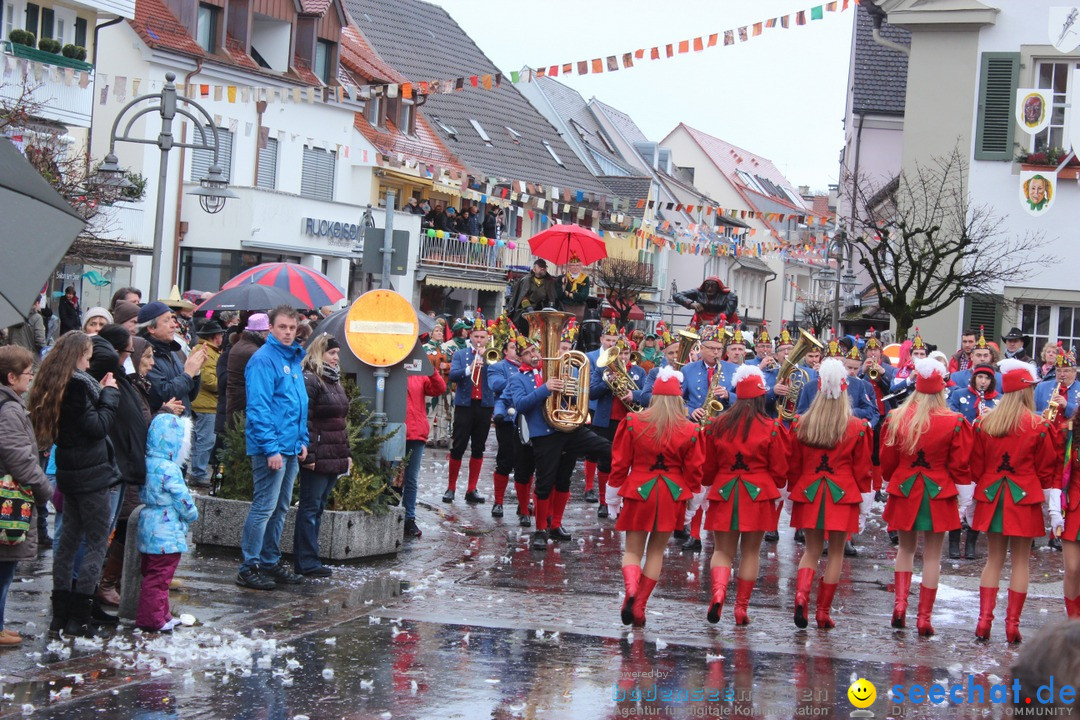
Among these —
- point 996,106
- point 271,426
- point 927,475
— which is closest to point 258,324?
point 271,426

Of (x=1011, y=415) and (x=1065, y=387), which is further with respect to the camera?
(x=1065, y=387)

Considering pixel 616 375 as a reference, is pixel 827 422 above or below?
below

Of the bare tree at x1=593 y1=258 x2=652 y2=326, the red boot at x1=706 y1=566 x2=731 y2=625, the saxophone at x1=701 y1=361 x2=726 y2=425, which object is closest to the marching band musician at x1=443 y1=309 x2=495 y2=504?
the saxophone at x1=701 y1=361 x2=726 y2=425

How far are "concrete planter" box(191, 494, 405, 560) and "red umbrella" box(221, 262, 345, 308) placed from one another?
24.0ft

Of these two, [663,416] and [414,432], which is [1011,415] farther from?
[414,432]

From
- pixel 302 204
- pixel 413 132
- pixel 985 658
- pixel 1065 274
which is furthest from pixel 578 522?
pixel 413 132

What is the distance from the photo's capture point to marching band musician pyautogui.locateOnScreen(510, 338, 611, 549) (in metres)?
12.2

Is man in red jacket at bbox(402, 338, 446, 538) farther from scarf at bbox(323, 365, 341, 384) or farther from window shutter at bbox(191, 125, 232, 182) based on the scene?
window shutter at bbox(191, 125, 232, 182)

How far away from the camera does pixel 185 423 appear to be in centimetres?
845

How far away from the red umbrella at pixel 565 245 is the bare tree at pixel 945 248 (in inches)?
316

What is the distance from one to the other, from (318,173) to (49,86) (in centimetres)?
1132

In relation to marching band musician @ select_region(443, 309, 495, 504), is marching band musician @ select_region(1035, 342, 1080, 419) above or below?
above

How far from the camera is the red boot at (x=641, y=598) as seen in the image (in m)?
8.88

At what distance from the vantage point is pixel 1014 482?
9141mm
